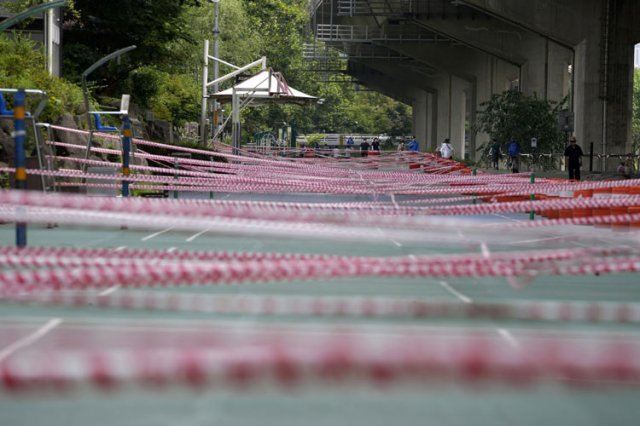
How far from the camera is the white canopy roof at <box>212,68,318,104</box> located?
50156 millimetres

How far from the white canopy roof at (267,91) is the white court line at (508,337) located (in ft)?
127

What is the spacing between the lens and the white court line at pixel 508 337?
34.0ft

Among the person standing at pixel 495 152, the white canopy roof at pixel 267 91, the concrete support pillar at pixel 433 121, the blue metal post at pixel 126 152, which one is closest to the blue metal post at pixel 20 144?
the blue metal post at pixel 126 152

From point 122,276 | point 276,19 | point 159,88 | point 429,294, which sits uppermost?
point 276,19

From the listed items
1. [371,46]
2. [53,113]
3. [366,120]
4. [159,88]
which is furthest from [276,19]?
[53,113]

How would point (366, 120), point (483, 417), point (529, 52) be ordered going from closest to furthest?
1. point (483, 417)
2. point (529, 52)
3. point (366, 120)

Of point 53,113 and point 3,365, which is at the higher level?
point 53,113

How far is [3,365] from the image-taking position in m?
8.56

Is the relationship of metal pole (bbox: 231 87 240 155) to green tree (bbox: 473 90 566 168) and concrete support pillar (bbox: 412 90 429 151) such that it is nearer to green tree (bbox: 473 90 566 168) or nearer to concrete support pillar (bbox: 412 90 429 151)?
green tree (bbox: 473 90 566 168)

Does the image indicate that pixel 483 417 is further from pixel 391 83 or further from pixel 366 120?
pixel 366 120

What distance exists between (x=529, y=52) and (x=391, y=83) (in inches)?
2157

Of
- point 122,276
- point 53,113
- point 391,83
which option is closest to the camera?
point 122,276

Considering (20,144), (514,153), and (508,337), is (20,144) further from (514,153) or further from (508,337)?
(514,153)

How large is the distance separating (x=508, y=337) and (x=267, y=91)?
40.4 meters
